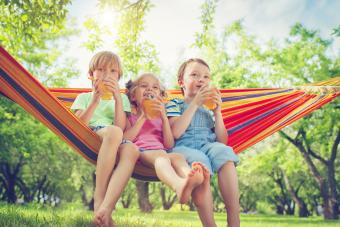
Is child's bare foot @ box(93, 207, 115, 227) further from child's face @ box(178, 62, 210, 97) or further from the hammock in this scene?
child's face @ box(178, 62, 210, 97)

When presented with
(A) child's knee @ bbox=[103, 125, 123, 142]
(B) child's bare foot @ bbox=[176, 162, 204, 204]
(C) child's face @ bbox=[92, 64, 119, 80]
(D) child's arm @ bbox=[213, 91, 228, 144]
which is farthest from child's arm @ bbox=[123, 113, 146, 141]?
(B) child's bare foot @ bbox=[176, 162, 204, 204]

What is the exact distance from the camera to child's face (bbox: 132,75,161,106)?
248 cm

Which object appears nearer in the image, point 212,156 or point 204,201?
point 204,201

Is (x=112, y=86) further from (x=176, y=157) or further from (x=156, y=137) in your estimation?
(x=176, y=157)

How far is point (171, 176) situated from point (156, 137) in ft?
1.85

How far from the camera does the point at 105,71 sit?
244cm

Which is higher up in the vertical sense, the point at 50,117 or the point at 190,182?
the point at 50,117

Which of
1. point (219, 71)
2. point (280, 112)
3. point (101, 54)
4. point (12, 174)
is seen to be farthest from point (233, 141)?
point (12, 174)

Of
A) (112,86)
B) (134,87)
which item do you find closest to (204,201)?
(112,86)

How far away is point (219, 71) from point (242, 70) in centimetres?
156

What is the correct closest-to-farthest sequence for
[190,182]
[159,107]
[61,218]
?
[190,182], [159,107], [61,218]

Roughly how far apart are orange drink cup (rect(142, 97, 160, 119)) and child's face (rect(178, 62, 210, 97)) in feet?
1.17

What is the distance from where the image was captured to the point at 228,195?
6.71 ft

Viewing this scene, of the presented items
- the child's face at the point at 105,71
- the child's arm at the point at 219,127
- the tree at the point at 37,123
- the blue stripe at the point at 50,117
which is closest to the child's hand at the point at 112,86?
the child's face at the point at 105,71
